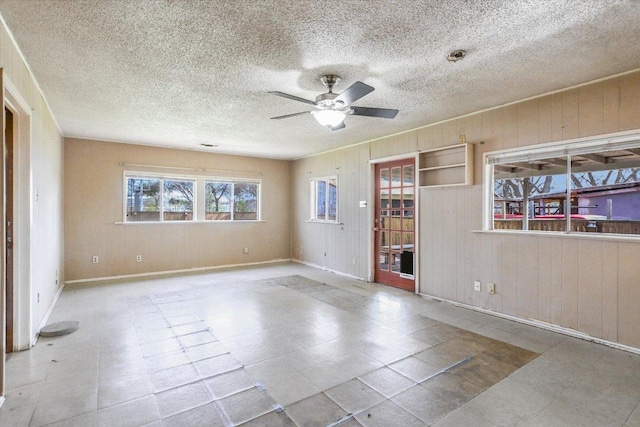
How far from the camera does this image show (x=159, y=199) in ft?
20.9

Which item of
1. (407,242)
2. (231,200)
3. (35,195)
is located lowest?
(407,242)

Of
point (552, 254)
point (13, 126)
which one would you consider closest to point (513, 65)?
point (552, 254)

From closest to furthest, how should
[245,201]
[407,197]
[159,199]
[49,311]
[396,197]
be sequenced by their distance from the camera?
[49,311] → [407,197] → [396,197] → [159,199] → [245,201]

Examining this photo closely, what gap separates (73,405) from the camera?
211 centimetres

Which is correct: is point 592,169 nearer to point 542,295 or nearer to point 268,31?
point 542,295

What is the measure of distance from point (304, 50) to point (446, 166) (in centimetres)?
275

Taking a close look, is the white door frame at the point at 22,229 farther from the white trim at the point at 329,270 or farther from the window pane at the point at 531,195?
the window pane at the point at 531,195

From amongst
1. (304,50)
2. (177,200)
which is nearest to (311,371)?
(304,50)

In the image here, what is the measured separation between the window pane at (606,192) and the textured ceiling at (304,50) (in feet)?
2.67

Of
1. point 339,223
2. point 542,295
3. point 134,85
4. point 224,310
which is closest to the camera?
point 134,85

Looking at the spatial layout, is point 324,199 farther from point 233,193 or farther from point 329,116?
point 329,116

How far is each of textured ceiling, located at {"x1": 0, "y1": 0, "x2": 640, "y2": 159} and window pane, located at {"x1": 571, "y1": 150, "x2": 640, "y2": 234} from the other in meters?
0.81

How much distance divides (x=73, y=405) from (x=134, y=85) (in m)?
2.76

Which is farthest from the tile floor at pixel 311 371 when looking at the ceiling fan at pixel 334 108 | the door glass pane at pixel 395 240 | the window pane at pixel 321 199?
the window pane at pixel 321 199
